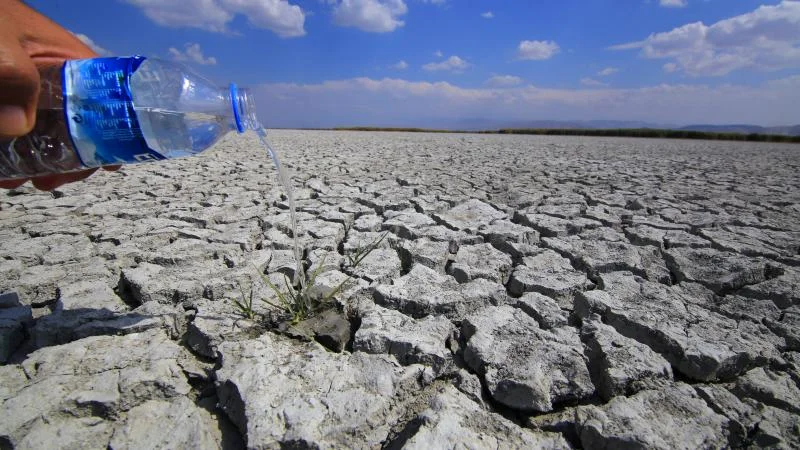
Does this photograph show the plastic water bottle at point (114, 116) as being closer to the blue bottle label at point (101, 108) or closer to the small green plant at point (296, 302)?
the blue bottle label at point (101, 108)

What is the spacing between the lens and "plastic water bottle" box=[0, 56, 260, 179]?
1.01m

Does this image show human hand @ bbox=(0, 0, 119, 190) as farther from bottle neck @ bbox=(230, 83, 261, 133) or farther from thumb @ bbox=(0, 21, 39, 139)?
bottle neck @ bbox=(230, 83, 261, 133)

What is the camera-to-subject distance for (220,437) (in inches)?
37.2

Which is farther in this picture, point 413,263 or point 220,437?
point 413,263

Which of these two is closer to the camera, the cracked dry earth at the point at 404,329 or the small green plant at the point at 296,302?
the cracked dry earth at the point at 404,329

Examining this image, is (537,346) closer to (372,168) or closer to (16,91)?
(16,91)

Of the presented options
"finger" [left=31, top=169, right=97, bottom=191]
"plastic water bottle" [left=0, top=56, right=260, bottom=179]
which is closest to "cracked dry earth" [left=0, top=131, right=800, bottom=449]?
"finger" [left=31, top=169, right=97, bottom=191]

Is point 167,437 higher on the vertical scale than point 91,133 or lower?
lower

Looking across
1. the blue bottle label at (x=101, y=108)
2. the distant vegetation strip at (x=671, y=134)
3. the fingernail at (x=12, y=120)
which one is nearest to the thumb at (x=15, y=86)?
the fingernail at (x=12, y=120)

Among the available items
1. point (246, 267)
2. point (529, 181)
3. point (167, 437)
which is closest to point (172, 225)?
point (246, 267)

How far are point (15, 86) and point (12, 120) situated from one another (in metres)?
0.08

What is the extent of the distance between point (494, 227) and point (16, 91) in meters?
2.08

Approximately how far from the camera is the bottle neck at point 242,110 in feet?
4.00

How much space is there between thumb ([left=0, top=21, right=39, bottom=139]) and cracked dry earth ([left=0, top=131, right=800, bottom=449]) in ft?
2.16
